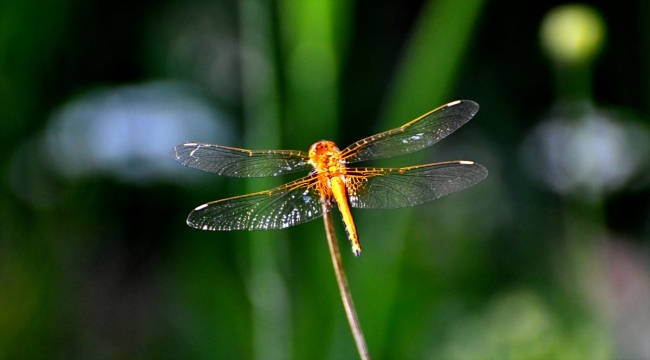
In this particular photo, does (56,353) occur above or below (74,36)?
below

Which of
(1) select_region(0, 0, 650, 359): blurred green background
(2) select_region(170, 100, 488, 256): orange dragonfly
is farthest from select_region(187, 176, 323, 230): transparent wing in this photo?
(1) select_region(0, 0, 650, 359): blurred green background

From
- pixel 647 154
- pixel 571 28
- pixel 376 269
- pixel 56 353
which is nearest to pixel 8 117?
pixel 56 353

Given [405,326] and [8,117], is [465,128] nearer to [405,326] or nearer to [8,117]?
[405,326]

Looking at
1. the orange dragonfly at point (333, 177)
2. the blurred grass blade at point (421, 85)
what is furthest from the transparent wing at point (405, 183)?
the blurred grass blade at point (421, 85)

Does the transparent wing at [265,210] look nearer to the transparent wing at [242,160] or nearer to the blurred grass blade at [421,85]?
the transparent wing at [242,160]

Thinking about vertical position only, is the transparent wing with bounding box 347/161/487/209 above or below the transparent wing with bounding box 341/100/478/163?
below

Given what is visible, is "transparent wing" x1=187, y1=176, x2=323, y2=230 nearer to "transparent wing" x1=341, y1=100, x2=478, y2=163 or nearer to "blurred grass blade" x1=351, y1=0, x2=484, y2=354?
"transparent wing" x1=341, y1=100, x2=478, y2=163
